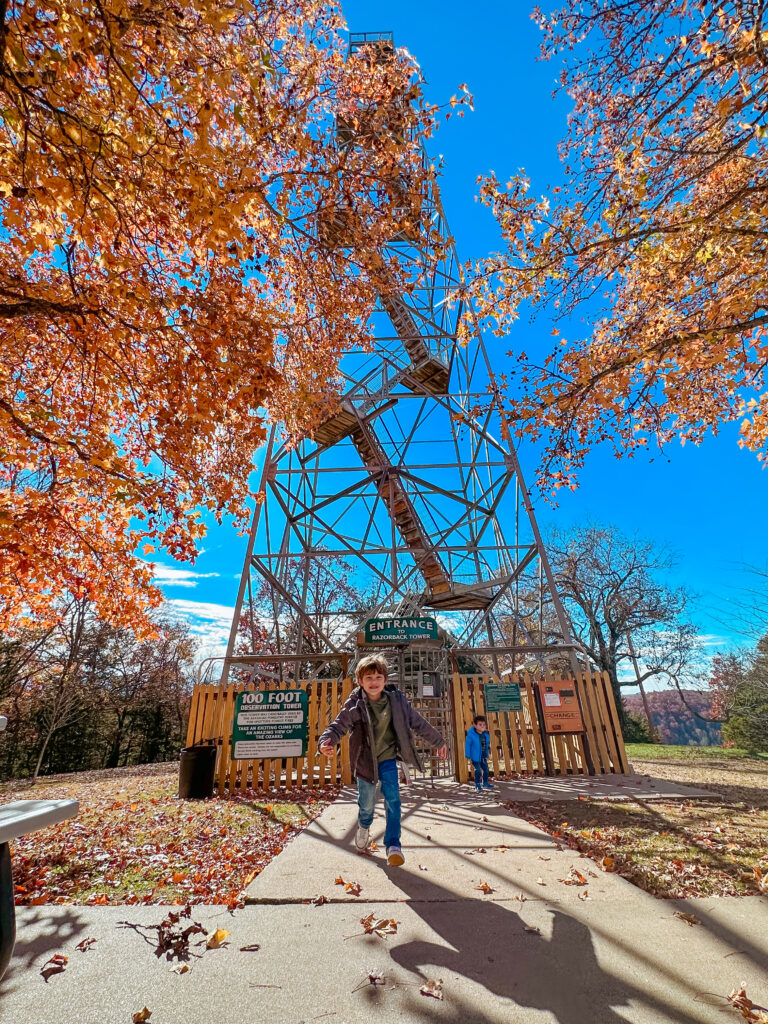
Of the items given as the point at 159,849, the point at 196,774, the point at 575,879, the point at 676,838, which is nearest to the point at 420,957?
the point at 575,879

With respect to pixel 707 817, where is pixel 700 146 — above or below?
above

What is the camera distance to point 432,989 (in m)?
2.34

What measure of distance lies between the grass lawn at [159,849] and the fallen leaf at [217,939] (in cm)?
48

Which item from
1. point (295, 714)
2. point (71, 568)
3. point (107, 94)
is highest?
point (107, 94)

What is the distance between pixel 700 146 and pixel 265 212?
16.9ft

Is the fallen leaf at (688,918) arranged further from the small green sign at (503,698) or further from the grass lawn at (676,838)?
the small green sign at (503,698)

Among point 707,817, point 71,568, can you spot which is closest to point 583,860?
point 707,817

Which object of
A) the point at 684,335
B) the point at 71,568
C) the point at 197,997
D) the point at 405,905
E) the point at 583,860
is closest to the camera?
the point at 197,997

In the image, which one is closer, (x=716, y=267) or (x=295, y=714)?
(x=716, y=267)

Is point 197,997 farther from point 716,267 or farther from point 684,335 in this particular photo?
point 716,267

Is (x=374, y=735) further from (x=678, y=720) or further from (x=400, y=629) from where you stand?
(x=678, y=720)

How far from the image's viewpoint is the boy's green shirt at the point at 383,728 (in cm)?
446

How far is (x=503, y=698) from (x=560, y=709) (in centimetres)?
107

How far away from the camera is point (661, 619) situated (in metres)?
33.2
